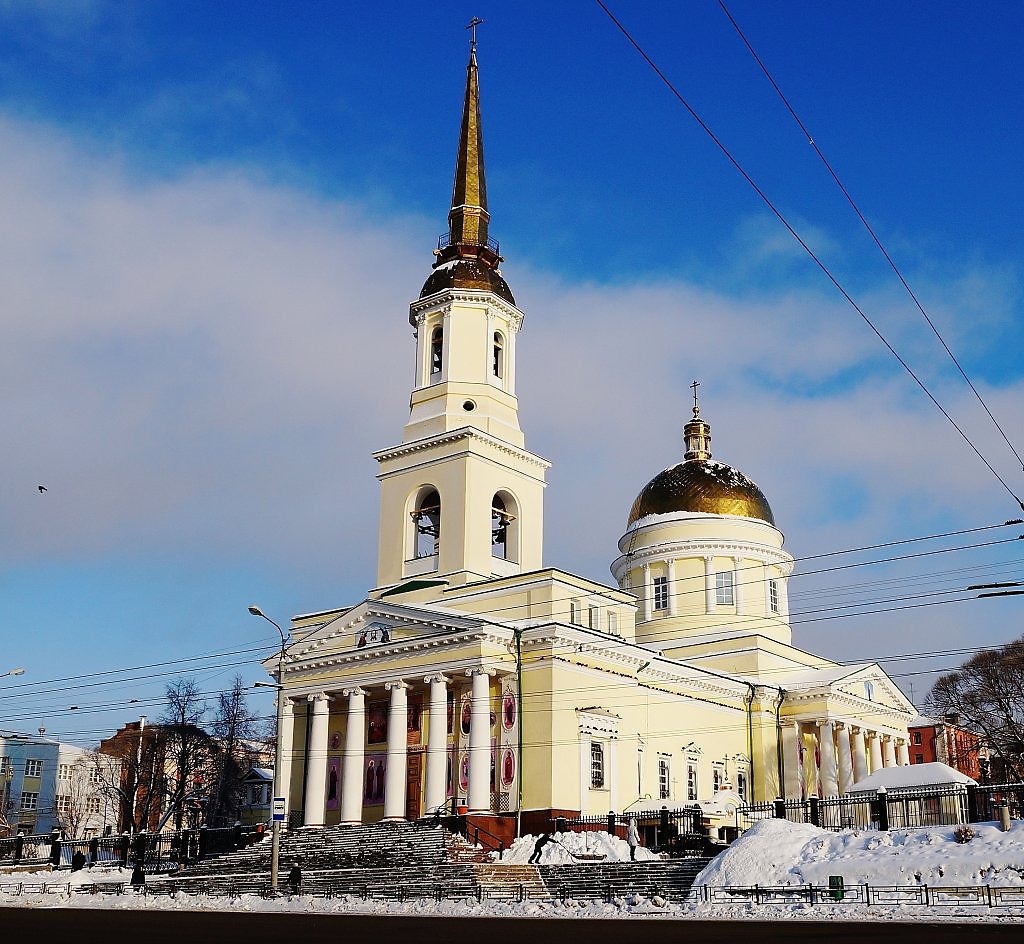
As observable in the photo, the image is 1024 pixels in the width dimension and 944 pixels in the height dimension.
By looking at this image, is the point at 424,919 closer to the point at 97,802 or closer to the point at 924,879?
the point at 924,879

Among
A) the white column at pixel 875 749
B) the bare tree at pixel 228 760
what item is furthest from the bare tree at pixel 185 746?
the white column at pixel 875 749

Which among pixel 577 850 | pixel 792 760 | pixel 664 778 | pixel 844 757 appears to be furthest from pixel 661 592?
pixel 577 850

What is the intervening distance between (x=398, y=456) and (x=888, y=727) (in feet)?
94.0

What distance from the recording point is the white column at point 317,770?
42938mm

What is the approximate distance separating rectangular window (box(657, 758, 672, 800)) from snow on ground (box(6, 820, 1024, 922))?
16130 mm

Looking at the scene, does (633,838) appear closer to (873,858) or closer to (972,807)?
(972,807)

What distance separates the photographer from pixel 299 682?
45.6 m

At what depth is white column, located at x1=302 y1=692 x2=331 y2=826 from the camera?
4294cm

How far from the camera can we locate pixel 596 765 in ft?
138

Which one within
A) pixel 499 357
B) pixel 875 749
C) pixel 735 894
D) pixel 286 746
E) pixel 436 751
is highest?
pixel 499 357

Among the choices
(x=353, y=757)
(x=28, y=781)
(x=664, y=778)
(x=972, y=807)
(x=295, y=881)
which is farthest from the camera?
(x=28, y=781)

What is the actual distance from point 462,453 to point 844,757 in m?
23.6

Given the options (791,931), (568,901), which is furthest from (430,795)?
(791,931)

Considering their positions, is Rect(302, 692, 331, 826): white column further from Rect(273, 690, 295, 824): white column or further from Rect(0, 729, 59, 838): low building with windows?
Rect(0, 729, 59, 838): low building with windows
